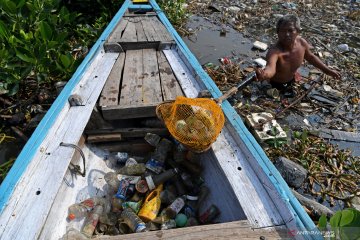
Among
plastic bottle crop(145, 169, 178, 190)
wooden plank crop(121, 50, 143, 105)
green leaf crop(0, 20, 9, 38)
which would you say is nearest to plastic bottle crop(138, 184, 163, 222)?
plastic bottle crop(145, 169, 178, 190)

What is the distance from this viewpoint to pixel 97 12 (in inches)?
258

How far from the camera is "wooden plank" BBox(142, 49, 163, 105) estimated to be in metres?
2.64

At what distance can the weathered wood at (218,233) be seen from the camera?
4.88 feet

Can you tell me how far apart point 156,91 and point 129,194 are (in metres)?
1.01

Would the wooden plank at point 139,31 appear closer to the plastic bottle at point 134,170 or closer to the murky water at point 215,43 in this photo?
the murky water at point 215,43

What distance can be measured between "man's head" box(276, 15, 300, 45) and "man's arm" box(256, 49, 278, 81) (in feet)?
0.73

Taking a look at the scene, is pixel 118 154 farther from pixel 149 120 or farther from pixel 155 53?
pixel 155 53

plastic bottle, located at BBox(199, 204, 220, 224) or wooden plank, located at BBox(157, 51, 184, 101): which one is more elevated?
wooden plank, located at BBox(157, 51, 184, 101)

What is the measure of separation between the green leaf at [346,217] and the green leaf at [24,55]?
12.0 ft

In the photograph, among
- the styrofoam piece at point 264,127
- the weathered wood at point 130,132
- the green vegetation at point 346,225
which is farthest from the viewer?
the styrofoam piece at point 264,127

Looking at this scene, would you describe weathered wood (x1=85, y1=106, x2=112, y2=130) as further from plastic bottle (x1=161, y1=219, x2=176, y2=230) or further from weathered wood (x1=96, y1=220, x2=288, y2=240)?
weathered wood (x1=96, y1=220, x2=288, y2=240)

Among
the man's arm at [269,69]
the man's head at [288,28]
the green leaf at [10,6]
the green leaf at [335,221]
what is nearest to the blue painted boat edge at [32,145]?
the green leaf at [335,221]

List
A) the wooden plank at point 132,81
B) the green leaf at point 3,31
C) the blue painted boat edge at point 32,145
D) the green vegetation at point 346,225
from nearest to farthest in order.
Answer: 1. the green vegetation at point 346,225
2. the blue painted boat edge at point 32,145
3. the wooden plank at point 132,81
4. the green leaf at point 3,31

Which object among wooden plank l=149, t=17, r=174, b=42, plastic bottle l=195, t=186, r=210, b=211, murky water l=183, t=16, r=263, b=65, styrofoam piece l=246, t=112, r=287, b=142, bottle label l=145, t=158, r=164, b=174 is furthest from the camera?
murky water l=183, t=16, r=263, b=65
